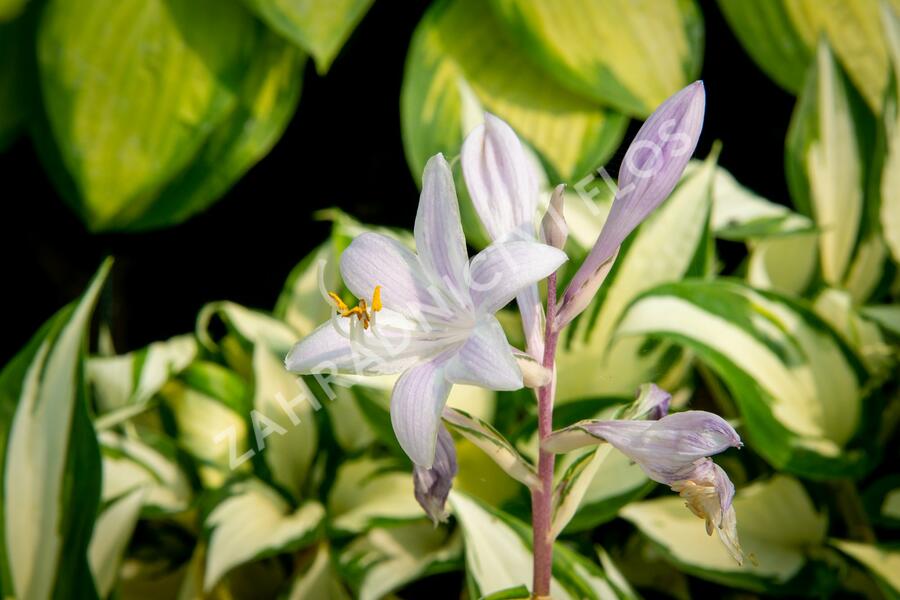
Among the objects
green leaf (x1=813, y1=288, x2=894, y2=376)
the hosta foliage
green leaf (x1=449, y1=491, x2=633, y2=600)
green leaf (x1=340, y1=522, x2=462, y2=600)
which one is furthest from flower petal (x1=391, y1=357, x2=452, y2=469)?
the hosta foliage

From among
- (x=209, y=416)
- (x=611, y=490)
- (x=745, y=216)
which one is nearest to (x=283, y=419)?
(x=209, y=416)

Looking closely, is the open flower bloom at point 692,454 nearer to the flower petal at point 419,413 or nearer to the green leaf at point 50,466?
the flower petal at point 419,413

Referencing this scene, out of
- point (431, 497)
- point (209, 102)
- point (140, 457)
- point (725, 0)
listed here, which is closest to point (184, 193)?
point (209, 102)

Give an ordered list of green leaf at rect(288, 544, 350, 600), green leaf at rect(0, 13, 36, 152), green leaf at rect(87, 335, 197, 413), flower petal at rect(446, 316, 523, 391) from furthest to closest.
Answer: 1. green leaf at rect(0, 13, 36, 152)
2. green leaf at rect(87, 335, 197, 413)
3. green leaf at rect(288, 544, 350, 600)
4. flower petal at rect(446, 316, 523, 391)

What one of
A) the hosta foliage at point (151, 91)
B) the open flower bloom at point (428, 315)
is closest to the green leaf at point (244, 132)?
the hosta foliage at point (151, 91)

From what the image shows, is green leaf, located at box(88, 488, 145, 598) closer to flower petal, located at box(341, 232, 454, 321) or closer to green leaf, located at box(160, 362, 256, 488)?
A: green leaf, located at box(160, 362, 256, 488)

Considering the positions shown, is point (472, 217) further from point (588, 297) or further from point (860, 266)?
point (588, 297)
